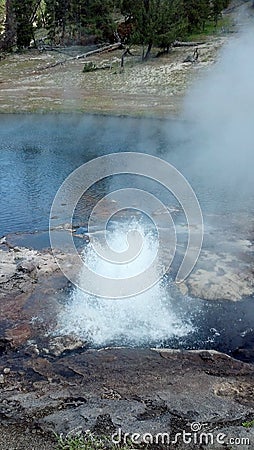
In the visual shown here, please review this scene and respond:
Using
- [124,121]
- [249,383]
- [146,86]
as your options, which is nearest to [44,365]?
[249,383]

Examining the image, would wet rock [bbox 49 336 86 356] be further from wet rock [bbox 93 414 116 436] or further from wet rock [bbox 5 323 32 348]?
wet rock [bbox 93 414 116 436]

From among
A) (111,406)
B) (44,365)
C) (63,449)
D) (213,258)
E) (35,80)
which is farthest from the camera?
(35,80)

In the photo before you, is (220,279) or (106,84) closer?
(220,279)

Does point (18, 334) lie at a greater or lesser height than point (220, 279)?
lesser

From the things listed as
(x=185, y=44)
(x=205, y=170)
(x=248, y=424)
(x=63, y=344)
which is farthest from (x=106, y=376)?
(x=185, y=44)

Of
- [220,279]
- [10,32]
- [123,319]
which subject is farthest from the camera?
[10,32]

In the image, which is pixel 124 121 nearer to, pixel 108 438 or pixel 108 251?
pixel 108 251

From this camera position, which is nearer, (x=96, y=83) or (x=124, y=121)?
(x=124, y=121)

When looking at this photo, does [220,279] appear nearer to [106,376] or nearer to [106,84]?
[106,376]

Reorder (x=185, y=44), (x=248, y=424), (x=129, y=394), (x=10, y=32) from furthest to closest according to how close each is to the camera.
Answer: (x=10, y=32), (x=185, y=44), (x=129, y=394), (x=248, y=424)
